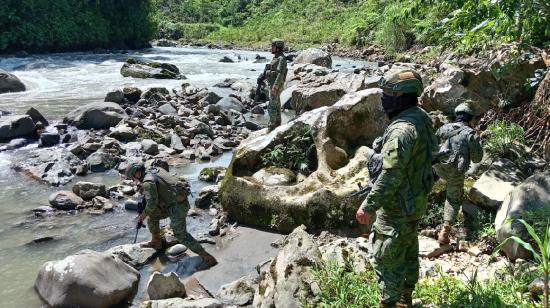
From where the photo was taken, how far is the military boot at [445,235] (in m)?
5.46

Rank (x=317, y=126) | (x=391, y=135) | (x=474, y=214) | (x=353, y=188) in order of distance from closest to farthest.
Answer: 1. (x=391, y=135)
2. (x=474, y=214)
3. (x=353, y=188)
4. (x=317, y=126)

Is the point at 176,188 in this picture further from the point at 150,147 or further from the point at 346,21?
the point at 346,21

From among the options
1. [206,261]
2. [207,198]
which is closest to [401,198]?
[206,261]

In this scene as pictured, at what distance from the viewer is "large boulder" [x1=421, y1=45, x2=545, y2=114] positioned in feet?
26.3

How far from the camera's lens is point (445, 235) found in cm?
546

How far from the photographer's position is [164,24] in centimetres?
5853

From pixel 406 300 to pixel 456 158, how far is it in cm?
215

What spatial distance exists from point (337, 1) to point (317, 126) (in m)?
48.9

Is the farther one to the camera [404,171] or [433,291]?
[433,291]

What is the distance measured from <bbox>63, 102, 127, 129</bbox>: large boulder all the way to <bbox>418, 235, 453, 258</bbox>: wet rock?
10353mm

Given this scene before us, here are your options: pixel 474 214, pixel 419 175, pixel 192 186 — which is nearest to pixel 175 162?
pixel 192 186

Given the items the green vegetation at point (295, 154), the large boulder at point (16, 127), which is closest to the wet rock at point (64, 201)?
the green vegetation at point (295, 154)

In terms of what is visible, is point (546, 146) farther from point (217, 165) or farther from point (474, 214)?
point (217, 165)

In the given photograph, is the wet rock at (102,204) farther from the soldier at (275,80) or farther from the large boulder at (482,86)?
the large boulder at (482,86)
